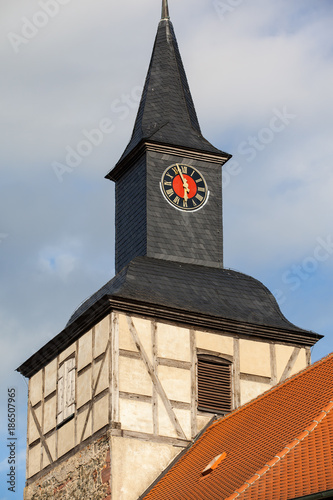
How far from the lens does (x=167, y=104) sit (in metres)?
31.8

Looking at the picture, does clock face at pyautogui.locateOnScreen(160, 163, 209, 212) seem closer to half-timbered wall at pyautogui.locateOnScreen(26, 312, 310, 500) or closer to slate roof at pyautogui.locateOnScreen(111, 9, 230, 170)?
slate roof at pyautogui.locateOnScreen(111, 9, 230, 170)

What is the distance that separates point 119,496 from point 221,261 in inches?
268

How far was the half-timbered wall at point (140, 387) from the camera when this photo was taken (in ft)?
83.9

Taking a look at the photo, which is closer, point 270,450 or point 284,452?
point 284,452

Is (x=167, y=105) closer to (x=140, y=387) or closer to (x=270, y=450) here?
(x=140, y=387)

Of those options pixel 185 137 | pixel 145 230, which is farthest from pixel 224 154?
pixel 145 230

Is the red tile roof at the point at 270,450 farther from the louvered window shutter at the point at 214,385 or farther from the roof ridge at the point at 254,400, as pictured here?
the louvered window shutter at the point at 214,385

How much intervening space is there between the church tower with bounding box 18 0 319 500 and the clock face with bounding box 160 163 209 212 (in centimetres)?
3

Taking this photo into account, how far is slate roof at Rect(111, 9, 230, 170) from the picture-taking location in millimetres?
30578

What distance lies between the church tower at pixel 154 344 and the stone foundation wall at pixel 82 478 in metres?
0.02

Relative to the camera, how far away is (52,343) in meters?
28.6

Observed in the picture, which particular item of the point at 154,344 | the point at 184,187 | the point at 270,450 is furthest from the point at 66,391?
the point at 270,450

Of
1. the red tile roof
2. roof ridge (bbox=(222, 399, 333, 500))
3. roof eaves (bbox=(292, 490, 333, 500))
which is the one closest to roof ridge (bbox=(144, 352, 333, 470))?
the red tile roof

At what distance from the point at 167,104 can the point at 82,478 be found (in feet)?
33.2
